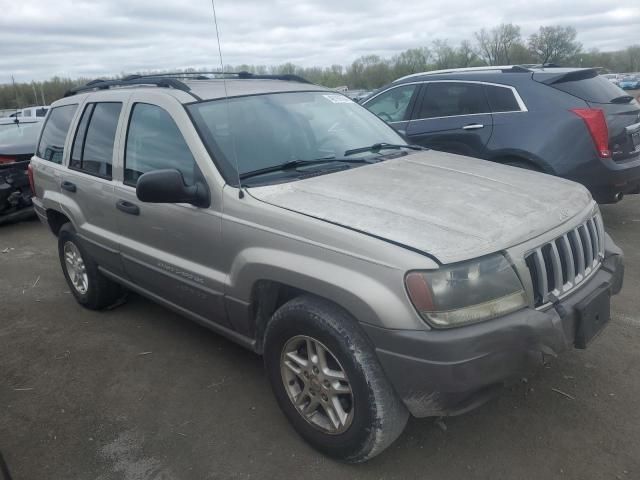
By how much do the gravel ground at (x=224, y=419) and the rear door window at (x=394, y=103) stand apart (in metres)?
3.52

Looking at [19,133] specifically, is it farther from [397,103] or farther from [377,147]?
[377,147]

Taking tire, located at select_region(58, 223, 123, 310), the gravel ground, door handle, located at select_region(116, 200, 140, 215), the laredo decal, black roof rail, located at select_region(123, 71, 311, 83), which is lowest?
the gravel ground

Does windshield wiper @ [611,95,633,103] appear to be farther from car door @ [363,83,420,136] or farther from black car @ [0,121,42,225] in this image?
black car @ [0,121,42,225]

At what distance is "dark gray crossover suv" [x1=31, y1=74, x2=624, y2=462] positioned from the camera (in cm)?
226

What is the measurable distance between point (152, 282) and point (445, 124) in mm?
4045

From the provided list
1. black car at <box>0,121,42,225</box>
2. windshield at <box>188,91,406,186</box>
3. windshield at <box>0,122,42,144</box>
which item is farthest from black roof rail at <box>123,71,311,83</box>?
windshield at <box>0,122,42,144</box>

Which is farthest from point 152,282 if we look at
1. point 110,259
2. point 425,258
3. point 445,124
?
point 445,124

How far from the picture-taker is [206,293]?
10.5 feet

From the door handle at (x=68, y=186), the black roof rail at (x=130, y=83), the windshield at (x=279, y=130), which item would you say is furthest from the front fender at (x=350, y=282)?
the door handle at (x=68, y=186)

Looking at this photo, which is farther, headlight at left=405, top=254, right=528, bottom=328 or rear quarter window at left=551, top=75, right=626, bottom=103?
rear quarter window at left=551, top=75, right=626, bottom=103

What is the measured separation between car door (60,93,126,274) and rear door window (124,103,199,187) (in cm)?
22

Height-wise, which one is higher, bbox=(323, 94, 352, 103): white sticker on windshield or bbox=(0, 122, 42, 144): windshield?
bbox=(323, 94, 352, 103): white sticker on windshield

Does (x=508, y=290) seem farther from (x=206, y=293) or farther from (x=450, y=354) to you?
(x=206, y=293)

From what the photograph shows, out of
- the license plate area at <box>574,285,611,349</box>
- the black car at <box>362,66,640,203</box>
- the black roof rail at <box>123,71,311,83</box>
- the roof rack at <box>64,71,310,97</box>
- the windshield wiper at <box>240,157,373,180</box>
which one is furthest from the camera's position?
the black car at <box>362,66,640,203</box>
